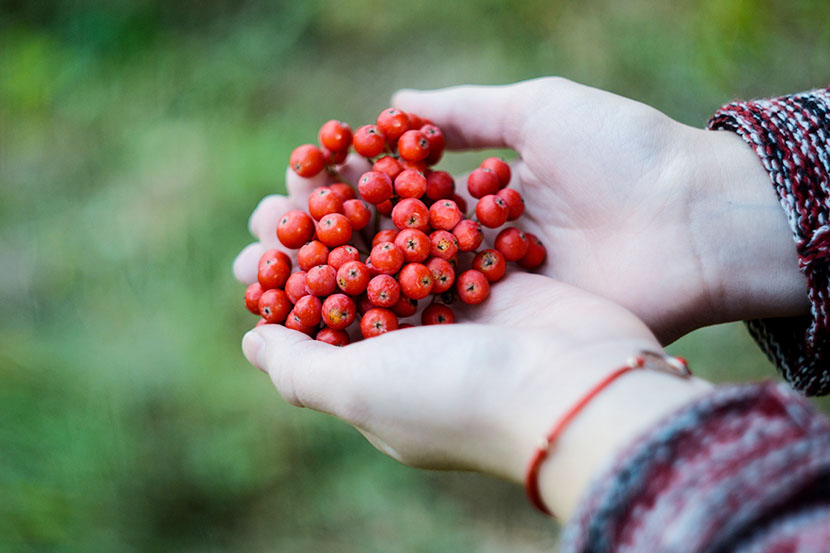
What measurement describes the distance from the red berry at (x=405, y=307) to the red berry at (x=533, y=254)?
44cm

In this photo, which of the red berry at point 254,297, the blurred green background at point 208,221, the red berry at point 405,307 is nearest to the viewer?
the red berry at point 405,307

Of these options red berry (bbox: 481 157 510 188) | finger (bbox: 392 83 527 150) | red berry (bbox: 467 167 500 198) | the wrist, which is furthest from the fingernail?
the wrist

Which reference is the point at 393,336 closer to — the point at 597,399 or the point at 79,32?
the point at 597,399

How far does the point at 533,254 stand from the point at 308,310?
812 millimetres

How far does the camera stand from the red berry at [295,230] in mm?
2332

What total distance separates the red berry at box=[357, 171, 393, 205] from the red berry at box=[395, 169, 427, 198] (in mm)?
38

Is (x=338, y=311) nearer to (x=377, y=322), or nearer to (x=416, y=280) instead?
(x=377, y=322)

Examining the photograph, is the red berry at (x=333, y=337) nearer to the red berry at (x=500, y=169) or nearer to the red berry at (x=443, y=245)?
the red berry at (x=443, y=245)

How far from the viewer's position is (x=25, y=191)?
4.53 metres

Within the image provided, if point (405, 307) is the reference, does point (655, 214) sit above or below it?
above

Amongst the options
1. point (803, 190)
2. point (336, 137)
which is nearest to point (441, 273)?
point (336, 137)

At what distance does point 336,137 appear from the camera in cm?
252

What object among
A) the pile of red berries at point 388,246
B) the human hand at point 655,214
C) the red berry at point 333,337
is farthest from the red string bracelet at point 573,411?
the red berry at point 333,337

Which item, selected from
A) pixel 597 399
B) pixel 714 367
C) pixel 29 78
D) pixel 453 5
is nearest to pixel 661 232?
pixel 597 399
